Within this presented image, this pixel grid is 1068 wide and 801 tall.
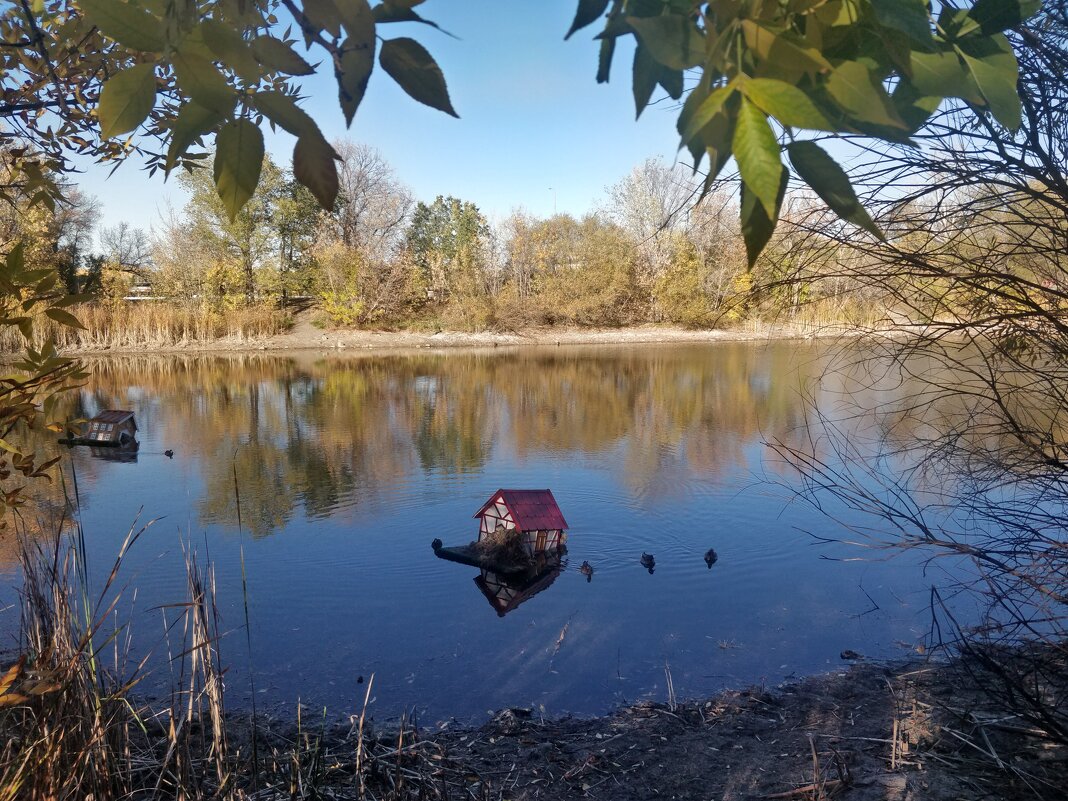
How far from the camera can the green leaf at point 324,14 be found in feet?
2.44

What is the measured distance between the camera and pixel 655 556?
8641 millimetres

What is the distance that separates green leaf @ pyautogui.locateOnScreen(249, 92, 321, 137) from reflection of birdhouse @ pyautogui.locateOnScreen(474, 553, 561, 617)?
7006 mm

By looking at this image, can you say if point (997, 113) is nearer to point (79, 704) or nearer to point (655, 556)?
point (79, 704)

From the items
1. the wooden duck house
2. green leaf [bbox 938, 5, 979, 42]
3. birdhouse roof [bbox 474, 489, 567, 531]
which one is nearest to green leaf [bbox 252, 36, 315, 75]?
green leaf [bbox 938, 5, 979, 42]

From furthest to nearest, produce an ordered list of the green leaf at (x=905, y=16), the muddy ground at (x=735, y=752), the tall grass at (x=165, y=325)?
the tall grass at (x=165, y=325) → the muddy ground at (x=735, y=752) → the green leaf at (x=905, y=16)

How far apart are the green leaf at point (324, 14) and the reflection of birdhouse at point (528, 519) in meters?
7.68

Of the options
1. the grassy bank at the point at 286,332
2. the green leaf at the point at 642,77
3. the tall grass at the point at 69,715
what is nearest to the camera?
the green leaf at the point at 642,77

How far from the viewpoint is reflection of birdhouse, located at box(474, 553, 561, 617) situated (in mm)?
7543

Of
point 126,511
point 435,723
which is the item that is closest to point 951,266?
point 435,723

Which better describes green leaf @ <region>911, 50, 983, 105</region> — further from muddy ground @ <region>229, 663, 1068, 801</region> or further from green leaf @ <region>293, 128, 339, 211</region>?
muddy ground @ <region>229, 663, 1068, 801</region>

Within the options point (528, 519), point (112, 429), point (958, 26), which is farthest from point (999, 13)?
point (112, 429)

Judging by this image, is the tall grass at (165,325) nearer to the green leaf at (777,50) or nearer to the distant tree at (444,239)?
the distant tree at (444,239)

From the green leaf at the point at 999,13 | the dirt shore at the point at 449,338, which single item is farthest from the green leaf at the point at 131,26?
the dirt shore at the point at 449,338

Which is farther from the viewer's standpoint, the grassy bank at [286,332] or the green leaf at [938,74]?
the grassy bank at [286,332]
